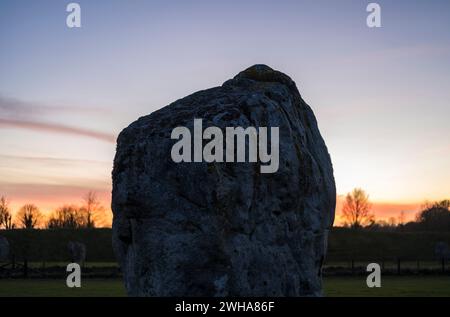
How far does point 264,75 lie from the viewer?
587 inches

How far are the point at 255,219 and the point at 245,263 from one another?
2.76 ft

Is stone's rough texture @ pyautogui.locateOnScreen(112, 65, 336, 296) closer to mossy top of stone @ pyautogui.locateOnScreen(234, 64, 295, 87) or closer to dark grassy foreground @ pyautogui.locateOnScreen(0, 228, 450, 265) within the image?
mossy top of stone @ pyautogui.locateOnScreen(234, 64, 295, 87)

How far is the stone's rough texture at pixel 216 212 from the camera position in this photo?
11.3m

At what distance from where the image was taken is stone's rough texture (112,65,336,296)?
11344mm

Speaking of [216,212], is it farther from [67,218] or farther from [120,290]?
[67,218]

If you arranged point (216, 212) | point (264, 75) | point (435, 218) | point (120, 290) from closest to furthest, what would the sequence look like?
1. point (216, 212)
2. point (264, 75)
3. point (120, 290)
4. point (435, 218)

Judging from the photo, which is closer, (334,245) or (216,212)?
(216,212)

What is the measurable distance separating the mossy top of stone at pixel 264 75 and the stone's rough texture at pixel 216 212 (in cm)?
145

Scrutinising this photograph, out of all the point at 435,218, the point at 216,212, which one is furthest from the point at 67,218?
the point at 216,212

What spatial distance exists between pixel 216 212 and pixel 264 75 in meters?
4.67

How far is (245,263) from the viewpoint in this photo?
11.7 m

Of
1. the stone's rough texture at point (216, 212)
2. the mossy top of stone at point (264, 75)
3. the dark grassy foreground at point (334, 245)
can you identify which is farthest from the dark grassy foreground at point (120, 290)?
the dark grassy foreground at point (334, 245)

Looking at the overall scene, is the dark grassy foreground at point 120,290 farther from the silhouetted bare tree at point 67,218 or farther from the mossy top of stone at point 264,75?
the silhouetted bare tree at point 67,218
